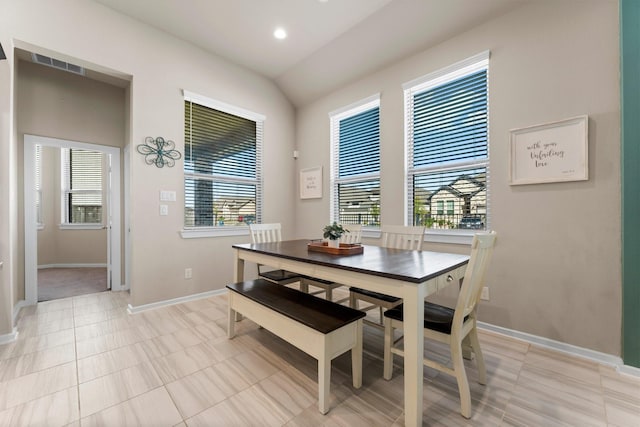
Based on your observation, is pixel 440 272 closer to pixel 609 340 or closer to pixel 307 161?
pixel 609 340

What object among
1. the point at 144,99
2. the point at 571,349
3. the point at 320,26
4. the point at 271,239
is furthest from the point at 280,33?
the point at 571,349

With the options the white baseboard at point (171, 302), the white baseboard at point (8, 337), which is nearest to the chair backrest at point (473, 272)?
the white baseboard at point (171, 302)

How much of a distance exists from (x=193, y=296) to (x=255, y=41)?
3.36 m

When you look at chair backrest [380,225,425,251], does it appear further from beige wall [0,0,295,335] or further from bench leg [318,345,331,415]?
beige wall [0,0,295,335]

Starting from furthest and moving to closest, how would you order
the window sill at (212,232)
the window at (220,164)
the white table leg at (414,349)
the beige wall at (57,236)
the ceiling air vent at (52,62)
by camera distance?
the beige wall at (57,236), the window at (220,164), the window sill at (212,232), the ceiling air vent at (52,62), the white table leg at (414,349)

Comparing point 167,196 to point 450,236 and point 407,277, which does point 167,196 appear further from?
point 450,236

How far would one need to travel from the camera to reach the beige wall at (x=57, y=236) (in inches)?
208

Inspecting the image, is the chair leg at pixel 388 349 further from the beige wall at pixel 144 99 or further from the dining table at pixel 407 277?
the beige wall at pixel 144 99

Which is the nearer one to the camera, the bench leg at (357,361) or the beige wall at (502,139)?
the bench leg at (357,361)

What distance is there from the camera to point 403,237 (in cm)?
263

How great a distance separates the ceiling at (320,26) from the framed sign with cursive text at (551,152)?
1164 mm

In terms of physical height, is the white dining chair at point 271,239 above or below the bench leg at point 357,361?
above

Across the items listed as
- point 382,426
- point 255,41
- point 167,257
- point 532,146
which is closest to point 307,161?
point 255,41

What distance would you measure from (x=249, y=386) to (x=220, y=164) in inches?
115
